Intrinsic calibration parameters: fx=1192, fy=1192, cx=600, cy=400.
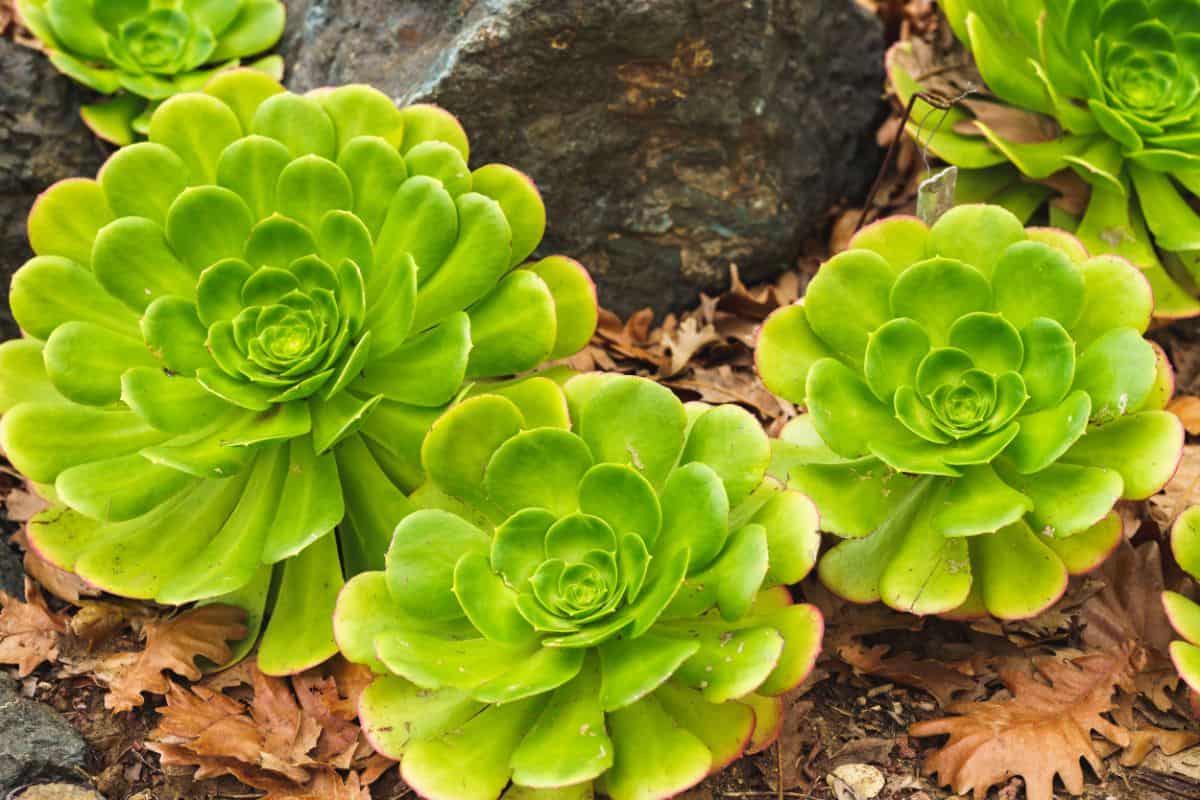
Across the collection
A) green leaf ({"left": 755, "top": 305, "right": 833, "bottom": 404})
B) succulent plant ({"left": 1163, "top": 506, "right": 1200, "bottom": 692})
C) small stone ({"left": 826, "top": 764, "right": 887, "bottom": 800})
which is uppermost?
green leaf ({"left": 755, "top": 305, "right": 833, "bottom": 404})

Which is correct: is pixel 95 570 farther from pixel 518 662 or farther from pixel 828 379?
pixel 828 379

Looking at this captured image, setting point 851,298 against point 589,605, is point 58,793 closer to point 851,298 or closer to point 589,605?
point 589,605

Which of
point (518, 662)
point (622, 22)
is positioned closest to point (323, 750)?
point (518, 662)

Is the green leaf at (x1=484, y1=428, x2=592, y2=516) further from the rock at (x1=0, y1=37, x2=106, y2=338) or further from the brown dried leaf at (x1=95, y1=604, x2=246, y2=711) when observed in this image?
the rock at (x1=0, y1=37, x2=106, y2=338)

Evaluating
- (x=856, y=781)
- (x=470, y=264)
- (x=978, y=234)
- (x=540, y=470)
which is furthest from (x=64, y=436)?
(x=978, y=234)

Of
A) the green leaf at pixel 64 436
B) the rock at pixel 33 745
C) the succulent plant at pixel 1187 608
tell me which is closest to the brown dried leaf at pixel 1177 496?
the succulent plant at pixel 1187 608

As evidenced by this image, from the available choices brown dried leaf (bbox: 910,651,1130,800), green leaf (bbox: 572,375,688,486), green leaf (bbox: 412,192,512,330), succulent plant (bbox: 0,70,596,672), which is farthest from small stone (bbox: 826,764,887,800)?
green leaf (bbox: 412,192,512,330)
